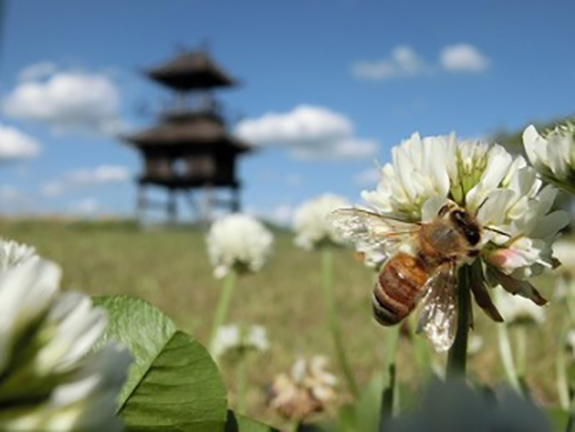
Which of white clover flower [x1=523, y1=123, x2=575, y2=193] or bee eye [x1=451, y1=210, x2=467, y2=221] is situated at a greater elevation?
white clover flower [x1=523, y1=123, x2=575, y2=193]

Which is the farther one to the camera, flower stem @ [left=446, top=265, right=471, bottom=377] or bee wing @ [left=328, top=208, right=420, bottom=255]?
bee wing @ [left=328, top=208, right=420, bottom=255]

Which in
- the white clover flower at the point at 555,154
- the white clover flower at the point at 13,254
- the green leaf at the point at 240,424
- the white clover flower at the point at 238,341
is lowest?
the white clover flower at the point at 238,341

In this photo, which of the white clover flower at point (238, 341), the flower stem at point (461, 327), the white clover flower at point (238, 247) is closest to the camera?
the flower stem at point (461, 327)

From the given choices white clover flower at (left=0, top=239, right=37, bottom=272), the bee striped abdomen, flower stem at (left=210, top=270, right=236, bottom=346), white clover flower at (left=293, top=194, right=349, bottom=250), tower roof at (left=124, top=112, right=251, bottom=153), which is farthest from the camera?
tower roof at (left=124, top=112, right=251, bottom=153)

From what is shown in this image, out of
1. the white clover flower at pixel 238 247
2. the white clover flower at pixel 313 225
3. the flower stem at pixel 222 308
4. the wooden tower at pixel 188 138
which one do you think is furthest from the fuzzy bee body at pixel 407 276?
the wooden tower at pixel 188 138

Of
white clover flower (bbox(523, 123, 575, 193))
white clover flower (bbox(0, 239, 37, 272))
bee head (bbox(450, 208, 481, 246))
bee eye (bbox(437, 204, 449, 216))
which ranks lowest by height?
white clover flower (bbox(0, 239, 37, 272))

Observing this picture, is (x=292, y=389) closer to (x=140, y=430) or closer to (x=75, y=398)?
(x=140, y=430)

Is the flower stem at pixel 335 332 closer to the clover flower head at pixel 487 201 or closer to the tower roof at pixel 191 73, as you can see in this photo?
the clover flower head at pixel 487 201

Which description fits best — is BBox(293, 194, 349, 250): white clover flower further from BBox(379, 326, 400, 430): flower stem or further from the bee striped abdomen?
the bee striped abdomen

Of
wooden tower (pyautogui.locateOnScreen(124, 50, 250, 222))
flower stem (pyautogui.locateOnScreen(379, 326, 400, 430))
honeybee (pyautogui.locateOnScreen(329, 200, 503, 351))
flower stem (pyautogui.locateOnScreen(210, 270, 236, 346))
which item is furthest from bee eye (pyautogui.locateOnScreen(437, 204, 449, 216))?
wooden tower (pyautogui.locateOnScreen(124, 50, 250, 222))
